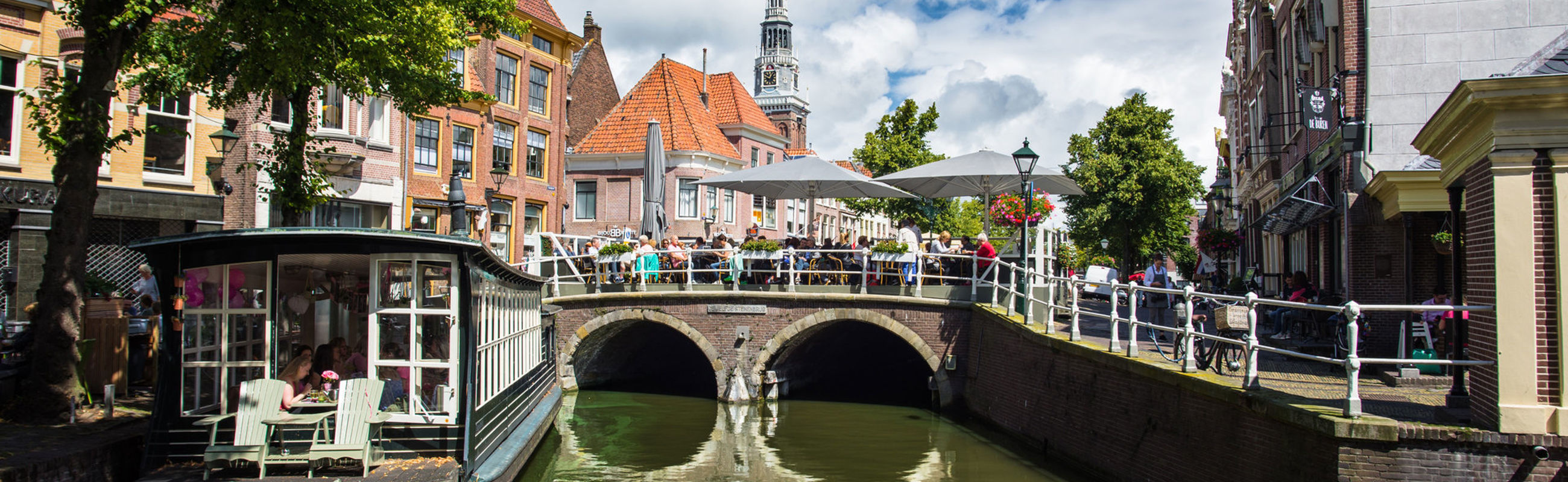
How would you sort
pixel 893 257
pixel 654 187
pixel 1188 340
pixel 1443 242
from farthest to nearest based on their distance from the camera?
1. pixel 654 187
2. pixel 893 257
3. pixel 1443 242
4. pixel 1188 340

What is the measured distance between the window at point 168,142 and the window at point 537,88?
9.83 meters

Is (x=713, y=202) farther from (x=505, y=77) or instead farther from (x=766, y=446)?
(x=766, y=446)

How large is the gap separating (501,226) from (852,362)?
941 centimetres

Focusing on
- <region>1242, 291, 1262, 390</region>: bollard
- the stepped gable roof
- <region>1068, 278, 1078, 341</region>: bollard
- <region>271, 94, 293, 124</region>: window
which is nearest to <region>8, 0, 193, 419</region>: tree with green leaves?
<region>271, 94, 293, 124</region>: window

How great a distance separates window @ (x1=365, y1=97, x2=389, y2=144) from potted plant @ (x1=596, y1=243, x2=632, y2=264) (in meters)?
5.82

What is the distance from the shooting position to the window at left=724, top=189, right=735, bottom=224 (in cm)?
3691

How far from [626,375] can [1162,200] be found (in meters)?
19.9

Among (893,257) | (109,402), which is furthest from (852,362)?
(109,402)

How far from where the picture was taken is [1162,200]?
111 feet

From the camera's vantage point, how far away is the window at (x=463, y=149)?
23.9m

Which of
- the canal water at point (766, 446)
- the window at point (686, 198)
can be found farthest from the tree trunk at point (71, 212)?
the window at point (686, 198)

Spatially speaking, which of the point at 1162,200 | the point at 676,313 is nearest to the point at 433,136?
the point at 676,313

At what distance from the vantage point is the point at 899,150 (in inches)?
1307

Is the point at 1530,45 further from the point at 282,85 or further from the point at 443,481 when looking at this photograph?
the point at 282,85
